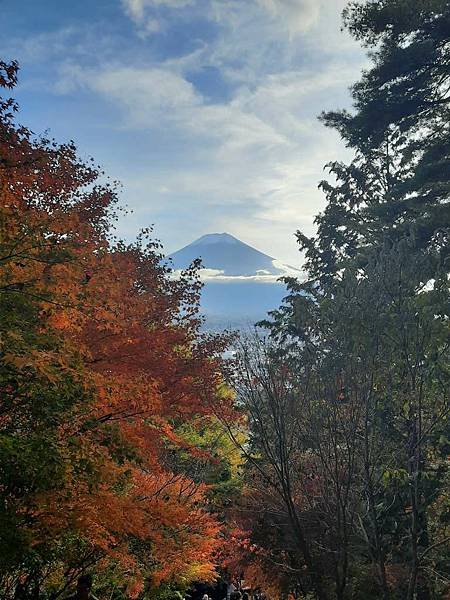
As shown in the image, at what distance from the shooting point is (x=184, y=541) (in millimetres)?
10602

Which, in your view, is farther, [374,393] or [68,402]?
[374,393]

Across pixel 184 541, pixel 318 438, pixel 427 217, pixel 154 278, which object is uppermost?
pixel 427 217

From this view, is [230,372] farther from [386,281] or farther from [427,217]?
[427,217]

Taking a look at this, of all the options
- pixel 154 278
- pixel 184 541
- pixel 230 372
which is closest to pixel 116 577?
pixel 184 541

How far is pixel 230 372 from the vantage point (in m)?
9.06

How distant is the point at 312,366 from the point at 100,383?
338 cm

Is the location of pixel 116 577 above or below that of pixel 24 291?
below

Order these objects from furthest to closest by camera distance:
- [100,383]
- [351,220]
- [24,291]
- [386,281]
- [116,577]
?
[351,220] → [116,577] → [386,281] → [100,383] → [24,291]

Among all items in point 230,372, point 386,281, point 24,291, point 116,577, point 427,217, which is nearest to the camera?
point 24,291

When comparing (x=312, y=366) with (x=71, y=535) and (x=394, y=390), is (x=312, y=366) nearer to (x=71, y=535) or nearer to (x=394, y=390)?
(x=394, y=390)

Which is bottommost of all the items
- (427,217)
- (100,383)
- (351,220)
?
(100,383)

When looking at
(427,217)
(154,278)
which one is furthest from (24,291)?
(427,217)

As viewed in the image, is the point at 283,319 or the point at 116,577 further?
the point at 283,319

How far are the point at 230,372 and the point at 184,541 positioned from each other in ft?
14.9
